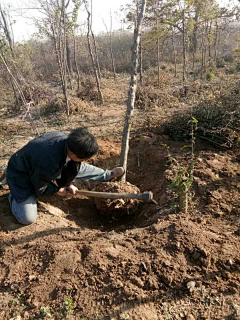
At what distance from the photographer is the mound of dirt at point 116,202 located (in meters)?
3.14

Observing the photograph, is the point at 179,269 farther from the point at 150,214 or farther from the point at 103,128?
the point at 103,128

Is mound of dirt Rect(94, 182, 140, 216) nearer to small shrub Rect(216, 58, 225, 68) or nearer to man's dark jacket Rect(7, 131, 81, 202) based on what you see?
man's dark jacket Rect(7, 131, 81, 202)

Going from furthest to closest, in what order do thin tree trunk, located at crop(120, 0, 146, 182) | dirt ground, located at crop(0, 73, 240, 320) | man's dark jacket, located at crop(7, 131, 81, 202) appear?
thin tree trunk, located at crop(120, 0, 146, 182) → man's dark jacket, located at crop(7, 131, 81, 202) → dirt ground, located at crop(0, 73, 240, 320)

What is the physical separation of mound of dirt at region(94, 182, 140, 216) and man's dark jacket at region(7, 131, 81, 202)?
670 mm

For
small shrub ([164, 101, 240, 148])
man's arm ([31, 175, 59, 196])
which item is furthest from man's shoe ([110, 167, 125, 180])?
small shrub ([164, 101, 240, 148])

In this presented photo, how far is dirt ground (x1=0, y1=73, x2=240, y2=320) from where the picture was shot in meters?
1.82

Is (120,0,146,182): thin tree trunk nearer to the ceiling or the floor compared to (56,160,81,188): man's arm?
nearer to the ceiling

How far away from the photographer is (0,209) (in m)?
3.00

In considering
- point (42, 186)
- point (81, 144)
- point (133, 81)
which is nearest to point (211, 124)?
point (133, 81)

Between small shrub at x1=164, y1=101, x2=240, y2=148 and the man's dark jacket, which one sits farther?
small shrub at x1=164, y1=101, x2=240, y2=148

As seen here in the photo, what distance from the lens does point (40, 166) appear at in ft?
7.57

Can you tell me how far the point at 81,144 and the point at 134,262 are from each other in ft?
3.82

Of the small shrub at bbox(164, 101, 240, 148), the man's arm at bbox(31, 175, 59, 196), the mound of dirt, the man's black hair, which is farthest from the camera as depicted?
the small shrub at bbox(164, 101, 240, 148)

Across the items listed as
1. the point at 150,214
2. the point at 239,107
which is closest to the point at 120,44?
the point at 239,107
